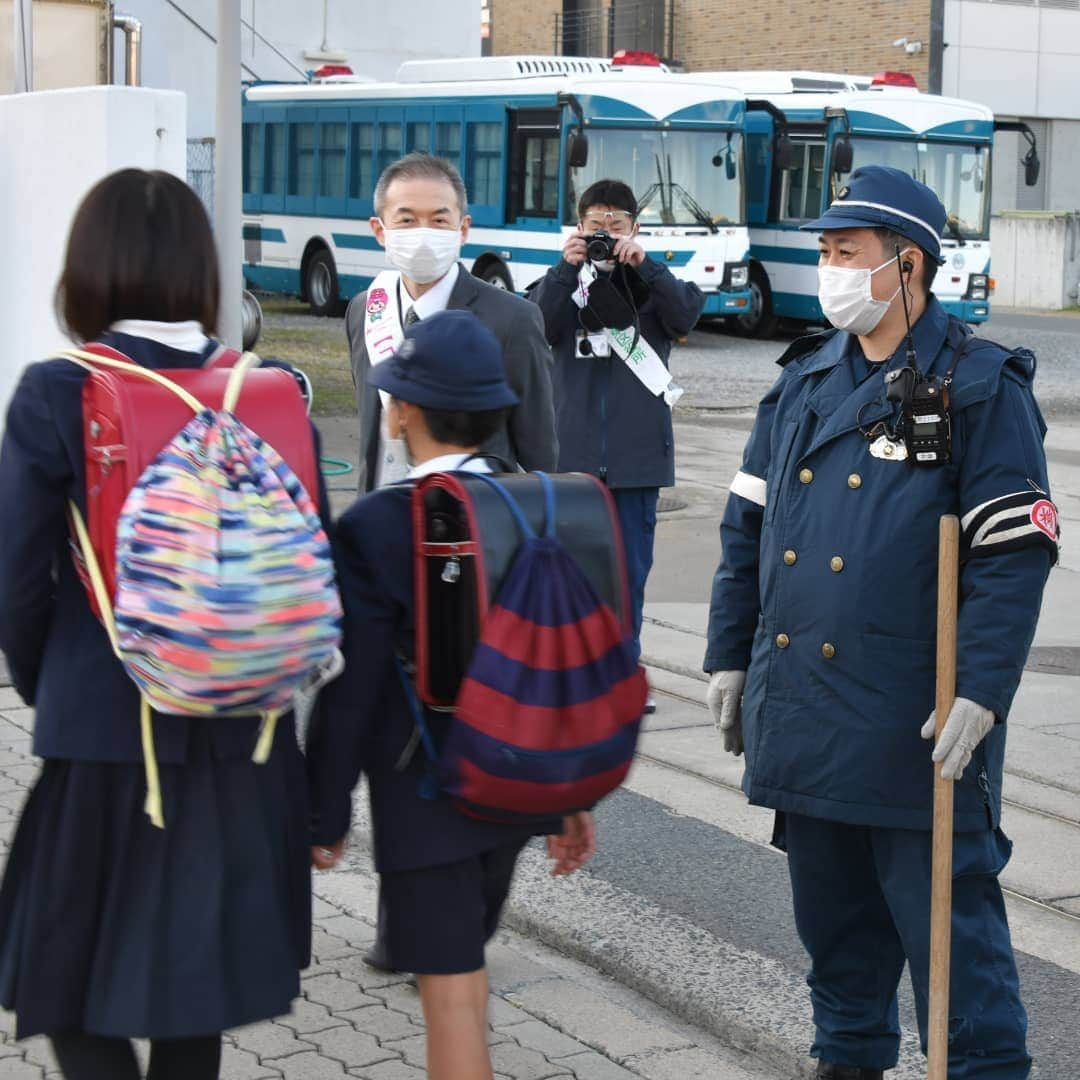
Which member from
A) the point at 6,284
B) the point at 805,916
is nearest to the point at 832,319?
the point at 805,916

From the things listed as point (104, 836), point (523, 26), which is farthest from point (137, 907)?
point (523, 26)

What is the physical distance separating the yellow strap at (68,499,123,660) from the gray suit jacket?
188 centimetres

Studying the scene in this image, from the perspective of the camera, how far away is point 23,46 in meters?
12.0

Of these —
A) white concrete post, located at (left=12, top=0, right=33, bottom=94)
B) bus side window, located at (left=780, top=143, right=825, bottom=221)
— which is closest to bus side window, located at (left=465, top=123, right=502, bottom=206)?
bus side window, located at (left=780, top=143, right=825, bottom=221)

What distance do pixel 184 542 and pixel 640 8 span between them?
1806 inches

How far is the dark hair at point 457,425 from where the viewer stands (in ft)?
9.97

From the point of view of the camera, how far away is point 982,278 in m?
23.5

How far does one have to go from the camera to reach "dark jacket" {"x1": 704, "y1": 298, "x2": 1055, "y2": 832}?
3.23m

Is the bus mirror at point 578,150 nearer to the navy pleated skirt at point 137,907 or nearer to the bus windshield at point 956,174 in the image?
the bus windshield at point 956,174

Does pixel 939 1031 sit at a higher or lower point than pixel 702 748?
higher

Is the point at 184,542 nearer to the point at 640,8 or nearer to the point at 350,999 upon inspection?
the point at 350,999

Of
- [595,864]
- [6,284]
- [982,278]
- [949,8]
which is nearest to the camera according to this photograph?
[595,864]

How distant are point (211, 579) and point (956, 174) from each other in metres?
22.4

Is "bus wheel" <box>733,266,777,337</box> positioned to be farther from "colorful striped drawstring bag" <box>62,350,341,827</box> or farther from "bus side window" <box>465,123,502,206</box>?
"colorful striped drawstring bag" <box>62,350,341,827</box>
